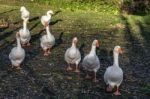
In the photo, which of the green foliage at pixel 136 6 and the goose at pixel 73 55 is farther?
the green foliage at pixel 136 6

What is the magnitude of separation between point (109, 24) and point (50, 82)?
14.1 metres

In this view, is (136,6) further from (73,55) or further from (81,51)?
(73,55)

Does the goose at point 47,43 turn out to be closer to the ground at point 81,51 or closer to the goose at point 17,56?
the ground at point 81,51

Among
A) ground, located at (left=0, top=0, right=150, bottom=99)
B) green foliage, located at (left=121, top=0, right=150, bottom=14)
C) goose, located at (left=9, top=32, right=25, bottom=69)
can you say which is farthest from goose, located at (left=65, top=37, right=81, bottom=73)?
green foliage, located at (left=121, top=0, right=150, bottom=14)

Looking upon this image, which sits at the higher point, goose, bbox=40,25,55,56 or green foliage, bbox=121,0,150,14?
green foliage, bbox=121,0,150,14

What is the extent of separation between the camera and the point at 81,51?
22.7 meters

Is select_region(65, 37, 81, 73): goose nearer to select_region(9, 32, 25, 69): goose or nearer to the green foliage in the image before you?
select_region(9, 32, 25, 69): goose

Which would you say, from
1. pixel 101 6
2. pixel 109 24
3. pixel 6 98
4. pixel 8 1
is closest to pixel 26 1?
pixel 8 1

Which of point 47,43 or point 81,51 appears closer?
point 47,43

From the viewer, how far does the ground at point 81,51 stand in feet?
53.8

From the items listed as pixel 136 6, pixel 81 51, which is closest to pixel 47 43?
pixel 81 51

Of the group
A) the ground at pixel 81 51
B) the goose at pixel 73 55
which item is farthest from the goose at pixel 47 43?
the goose at pixel 73 55

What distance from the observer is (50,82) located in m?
17.3

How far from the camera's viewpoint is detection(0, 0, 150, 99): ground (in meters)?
16.4
